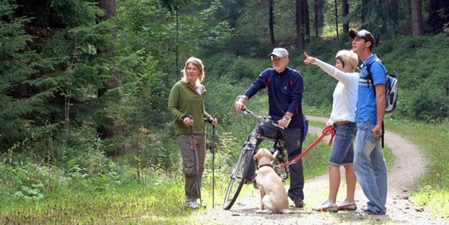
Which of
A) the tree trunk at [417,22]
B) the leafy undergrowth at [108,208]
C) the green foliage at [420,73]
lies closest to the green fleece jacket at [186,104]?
the leafy undergrowth at [108,208]

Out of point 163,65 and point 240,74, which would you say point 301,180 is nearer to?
point 163,65

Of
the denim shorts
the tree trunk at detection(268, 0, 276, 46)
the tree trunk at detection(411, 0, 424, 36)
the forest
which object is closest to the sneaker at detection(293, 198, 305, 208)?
the denim shorts

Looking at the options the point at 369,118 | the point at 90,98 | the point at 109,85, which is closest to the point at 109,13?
the point at 109,85

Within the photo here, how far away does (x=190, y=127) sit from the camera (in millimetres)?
8609

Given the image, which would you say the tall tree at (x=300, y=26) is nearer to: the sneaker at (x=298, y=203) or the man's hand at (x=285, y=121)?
the sneaker at (x=298, y=203)

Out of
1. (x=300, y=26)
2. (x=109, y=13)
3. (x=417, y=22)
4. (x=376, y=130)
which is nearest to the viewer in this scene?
(x=376, y=130)

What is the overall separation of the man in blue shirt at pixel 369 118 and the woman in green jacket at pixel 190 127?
6.37 feet

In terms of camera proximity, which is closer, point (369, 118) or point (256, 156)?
point (369, 118)

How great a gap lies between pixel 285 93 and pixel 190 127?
1.28 meters

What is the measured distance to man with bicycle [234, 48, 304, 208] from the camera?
8.55m

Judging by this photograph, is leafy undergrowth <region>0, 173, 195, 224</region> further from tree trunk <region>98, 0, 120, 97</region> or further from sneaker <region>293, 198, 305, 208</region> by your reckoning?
tree trunk <region>98, 0, 120, 97</region>

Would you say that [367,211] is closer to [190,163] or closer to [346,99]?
[346,99]

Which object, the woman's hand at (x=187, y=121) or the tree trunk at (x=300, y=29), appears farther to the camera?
the tree trunk at (x=300, y=29)

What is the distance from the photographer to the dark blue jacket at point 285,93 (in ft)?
28.1
